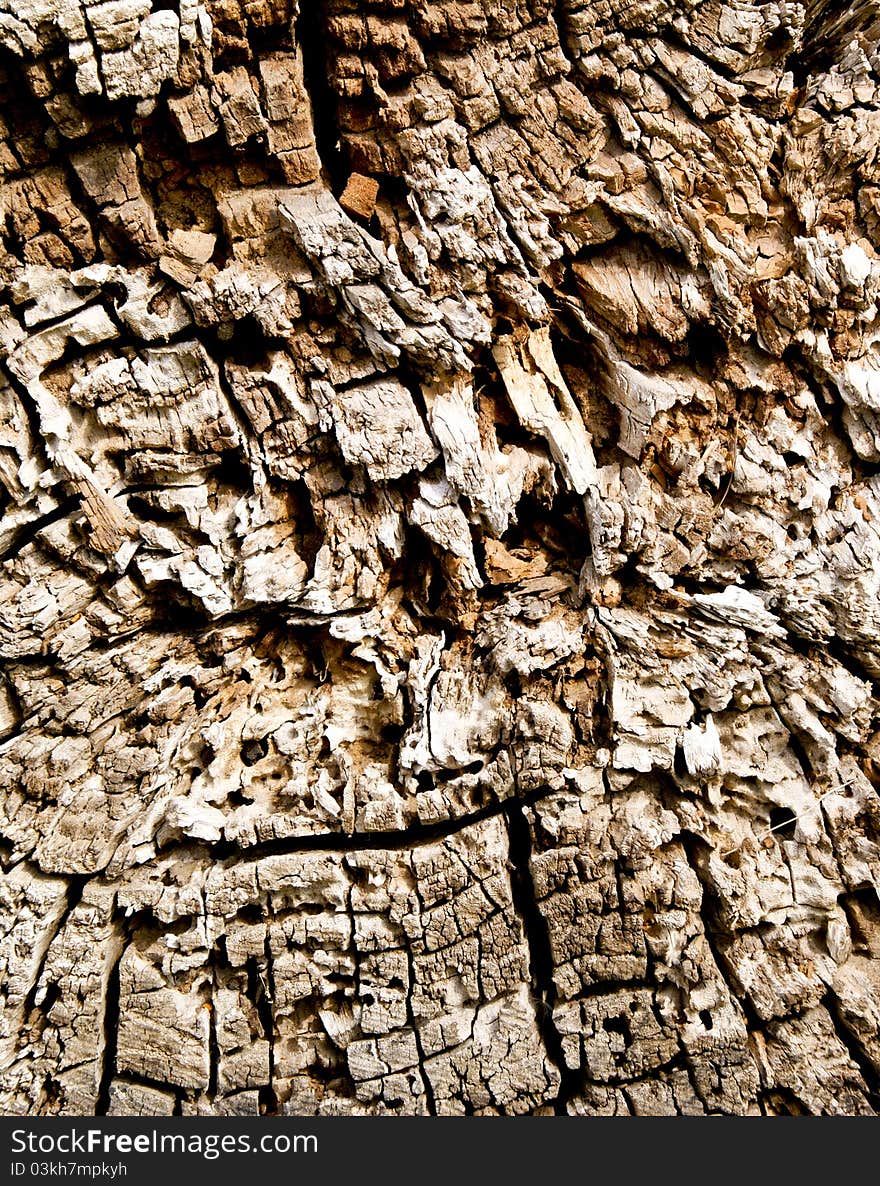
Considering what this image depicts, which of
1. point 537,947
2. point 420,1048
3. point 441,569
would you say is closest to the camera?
point 420,1048

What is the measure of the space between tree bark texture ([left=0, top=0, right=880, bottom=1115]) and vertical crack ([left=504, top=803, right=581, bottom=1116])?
1 cm

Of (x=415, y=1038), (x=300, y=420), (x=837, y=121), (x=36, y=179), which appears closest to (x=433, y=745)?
(x=415, y=1038)

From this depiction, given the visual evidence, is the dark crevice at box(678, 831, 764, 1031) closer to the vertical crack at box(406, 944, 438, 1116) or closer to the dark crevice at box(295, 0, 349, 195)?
the vertical crack at box(406, 944, 438, 1116)

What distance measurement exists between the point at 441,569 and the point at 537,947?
4.52 ft

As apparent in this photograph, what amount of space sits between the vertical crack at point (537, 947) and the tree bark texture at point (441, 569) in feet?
0.04

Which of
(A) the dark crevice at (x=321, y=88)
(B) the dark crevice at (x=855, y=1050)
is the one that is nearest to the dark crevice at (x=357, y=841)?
(B) the dark crevice at (x=855, y=1050)

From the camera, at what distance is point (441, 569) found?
348cm

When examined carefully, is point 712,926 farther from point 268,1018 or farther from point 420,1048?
point 268,1018

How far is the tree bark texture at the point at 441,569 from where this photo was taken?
3221mm

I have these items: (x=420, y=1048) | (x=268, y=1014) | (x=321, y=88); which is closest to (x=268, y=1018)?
(x=268, y=1014)

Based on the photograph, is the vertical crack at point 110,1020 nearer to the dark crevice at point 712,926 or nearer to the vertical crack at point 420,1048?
the vertical crack at point 420,1048

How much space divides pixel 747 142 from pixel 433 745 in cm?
252

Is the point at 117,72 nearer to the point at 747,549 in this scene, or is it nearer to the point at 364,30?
the point at 364,30

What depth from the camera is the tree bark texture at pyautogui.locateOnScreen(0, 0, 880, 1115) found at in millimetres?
3221
